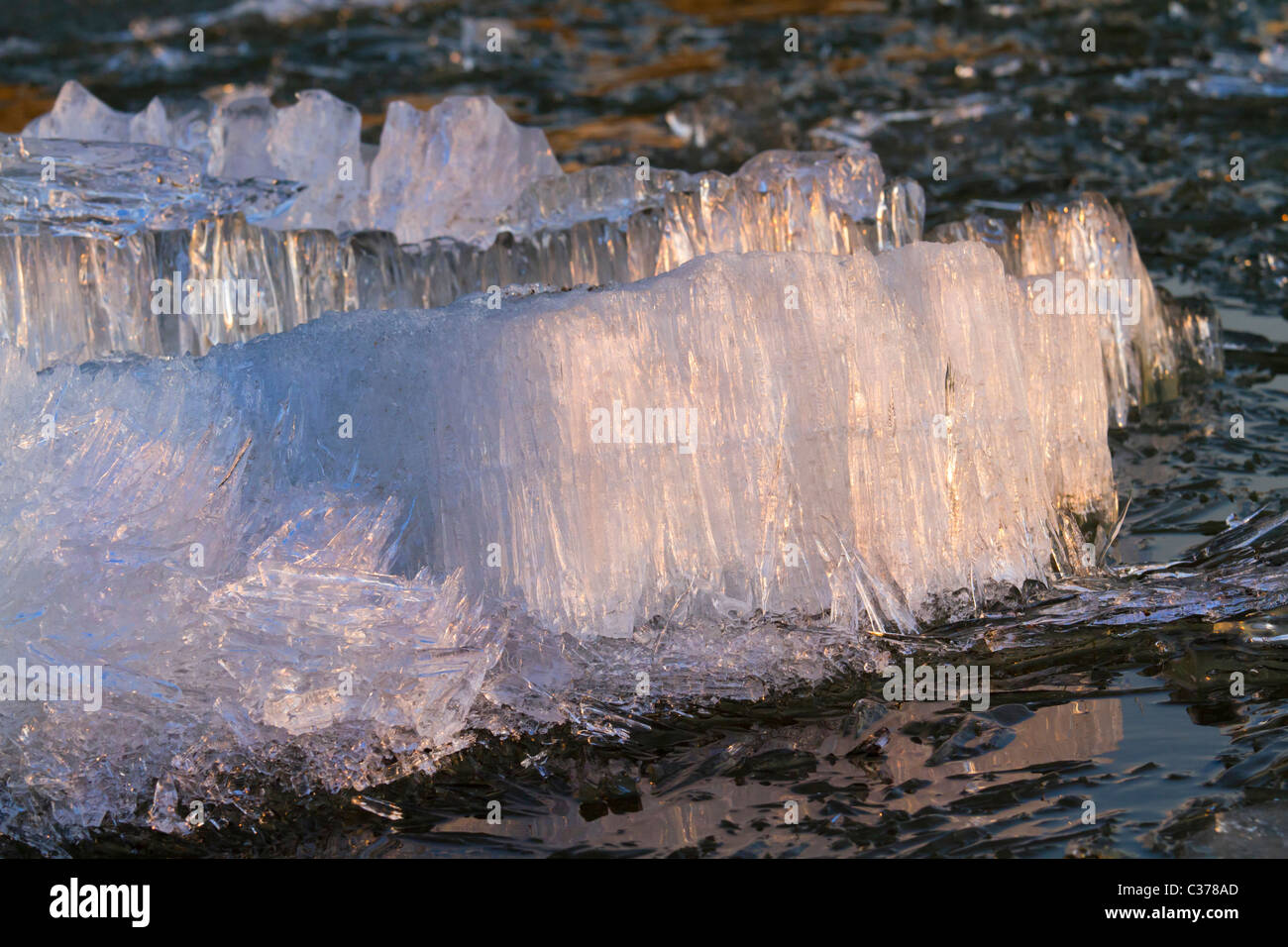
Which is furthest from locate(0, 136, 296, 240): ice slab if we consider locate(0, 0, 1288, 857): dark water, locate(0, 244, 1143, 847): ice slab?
locate(0, 0, 1288, 857): dark water

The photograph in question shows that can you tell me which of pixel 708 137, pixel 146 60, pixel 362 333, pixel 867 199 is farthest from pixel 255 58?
pixel 362 333

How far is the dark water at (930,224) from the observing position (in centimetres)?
229

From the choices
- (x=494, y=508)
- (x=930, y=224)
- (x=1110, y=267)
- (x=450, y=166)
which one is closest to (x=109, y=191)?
(x=450, y=166)

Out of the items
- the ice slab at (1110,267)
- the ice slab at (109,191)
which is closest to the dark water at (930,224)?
the ice slab at (1110,267)

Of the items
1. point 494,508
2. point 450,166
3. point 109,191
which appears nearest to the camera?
point 494,508

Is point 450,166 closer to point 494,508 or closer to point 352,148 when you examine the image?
point 352,148

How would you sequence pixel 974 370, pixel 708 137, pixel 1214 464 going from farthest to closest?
pixel 708 137 < pixel 1214 464 < pixel 974 370

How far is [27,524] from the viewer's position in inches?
98.4

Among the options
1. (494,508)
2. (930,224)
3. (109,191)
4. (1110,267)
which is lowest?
(494,508)

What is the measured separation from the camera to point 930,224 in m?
5.06

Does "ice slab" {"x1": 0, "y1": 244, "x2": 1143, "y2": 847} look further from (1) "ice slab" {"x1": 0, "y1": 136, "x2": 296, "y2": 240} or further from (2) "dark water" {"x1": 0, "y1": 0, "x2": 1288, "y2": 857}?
(1) "ice slab" {"x1": 0, "y1": 136, "x2": 296, "y2": 240}

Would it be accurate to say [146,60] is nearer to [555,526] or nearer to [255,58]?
[255,58]

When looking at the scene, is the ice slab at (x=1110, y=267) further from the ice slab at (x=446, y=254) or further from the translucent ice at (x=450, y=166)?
the translucent ice at (x=450, y=166)

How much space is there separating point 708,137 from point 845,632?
4.17m
